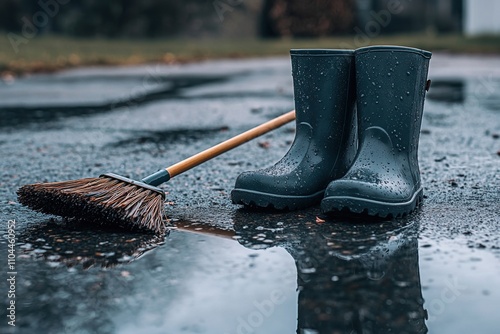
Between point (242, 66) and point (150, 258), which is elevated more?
point (150, 258)

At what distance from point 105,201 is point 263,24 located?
58.3 feet

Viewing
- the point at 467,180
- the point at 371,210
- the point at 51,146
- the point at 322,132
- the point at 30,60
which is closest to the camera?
the point at 371,210

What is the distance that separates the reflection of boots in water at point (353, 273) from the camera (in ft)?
5.41

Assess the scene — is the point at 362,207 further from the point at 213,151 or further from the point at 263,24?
the point at 263,24

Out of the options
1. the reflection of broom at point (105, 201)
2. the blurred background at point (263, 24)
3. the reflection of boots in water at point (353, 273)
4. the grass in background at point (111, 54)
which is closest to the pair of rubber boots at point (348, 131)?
the reflection of boots in water at point (353, 273)

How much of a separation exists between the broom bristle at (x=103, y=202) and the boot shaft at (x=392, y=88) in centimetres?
75

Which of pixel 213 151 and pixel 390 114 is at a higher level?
pixel 390 114

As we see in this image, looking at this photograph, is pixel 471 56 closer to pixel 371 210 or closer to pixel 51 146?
pixel 51 146

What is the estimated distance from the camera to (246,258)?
209 cm

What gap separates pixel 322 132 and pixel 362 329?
1216 millimetres

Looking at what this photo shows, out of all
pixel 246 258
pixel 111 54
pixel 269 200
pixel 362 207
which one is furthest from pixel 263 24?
pixel 246 258

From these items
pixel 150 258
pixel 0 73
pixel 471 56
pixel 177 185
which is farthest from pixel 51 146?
pixel 471 56

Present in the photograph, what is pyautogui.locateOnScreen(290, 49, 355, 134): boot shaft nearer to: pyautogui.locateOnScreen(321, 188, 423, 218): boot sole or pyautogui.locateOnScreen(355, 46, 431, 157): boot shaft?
pyautogui.locateOnScreen(355, 46, 431, 157): boot shaft

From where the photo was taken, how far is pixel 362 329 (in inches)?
63.1
